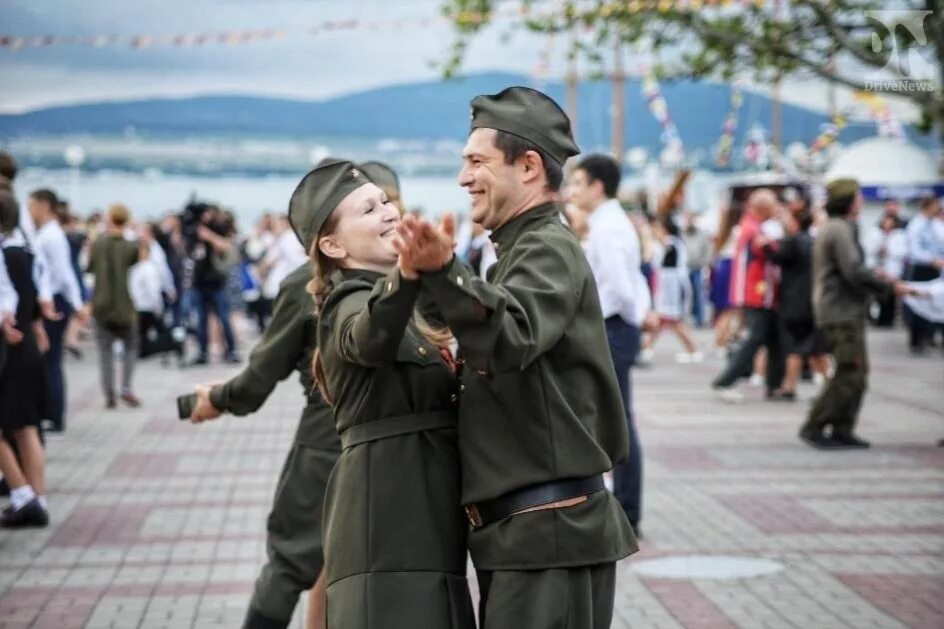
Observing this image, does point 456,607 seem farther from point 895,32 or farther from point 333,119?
point 333,119

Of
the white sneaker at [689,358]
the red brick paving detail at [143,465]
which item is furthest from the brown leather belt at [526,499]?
the white sneaker at [689,358]

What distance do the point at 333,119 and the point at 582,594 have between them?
358ft

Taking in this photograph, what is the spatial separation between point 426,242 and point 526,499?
2.47 feet

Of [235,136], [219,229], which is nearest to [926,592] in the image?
[219,229]

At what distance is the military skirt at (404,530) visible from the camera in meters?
3.60

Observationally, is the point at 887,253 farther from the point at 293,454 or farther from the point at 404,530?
A: the point at 404,530

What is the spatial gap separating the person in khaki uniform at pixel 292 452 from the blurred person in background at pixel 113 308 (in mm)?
10157

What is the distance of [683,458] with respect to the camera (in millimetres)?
11656

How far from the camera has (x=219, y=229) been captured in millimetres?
20406

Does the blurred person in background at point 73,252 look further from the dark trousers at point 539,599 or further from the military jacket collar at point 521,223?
the dark trousers at point 539,599

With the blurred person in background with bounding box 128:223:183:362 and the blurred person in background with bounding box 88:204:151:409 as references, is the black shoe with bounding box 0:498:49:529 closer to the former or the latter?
the blurred person in background with bounding box 88:204:151:409

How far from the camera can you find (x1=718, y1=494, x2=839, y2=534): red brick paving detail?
348 inches

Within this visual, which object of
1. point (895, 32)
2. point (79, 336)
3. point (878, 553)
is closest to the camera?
point (878, 553)

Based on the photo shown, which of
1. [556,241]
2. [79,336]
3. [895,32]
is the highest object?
[895,32]
